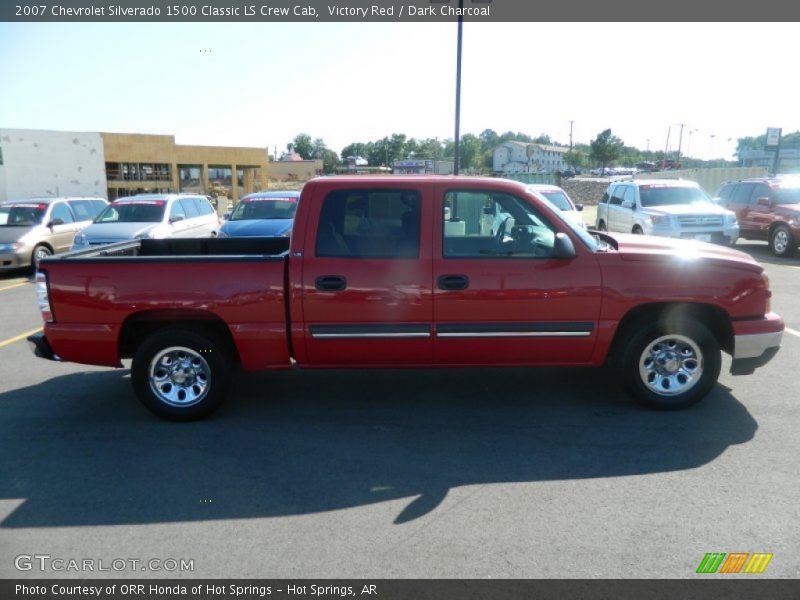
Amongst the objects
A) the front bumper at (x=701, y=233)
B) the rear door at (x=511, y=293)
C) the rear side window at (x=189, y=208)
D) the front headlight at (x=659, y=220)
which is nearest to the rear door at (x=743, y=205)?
the front bumper at (x=701, y=233)

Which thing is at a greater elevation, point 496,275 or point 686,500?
point 496,275

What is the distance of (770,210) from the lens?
1512cm

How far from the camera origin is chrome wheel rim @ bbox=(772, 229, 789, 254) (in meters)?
14.5

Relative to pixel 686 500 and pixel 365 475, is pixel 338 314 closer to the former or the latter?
pixel 365 475

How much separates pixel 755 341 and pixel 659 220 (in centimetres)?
859

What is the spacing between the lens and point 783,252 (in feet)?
47.9

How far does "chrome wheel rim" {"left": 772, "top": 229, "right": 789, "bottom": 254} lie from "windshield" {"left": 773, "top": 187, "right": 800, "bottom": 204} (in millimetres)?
907

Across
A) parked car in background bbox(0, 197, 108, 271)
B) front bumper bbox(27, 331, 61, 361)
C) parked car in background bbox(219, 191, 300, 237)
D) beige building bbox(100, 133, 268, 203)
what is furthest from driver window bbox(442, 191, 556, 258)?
beige building bbox(100, 133, 268, 203)

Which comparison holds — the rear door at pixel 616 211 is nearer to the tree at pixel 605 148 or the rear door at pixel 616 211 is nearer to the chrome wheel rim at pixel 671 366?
the chrome wheel rim at pixel 671 366

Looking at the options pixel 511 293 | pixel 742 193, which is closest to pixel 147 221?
pixel 511 293

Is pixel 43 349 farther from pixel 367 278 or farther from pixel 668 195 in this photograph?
pixel 668 195

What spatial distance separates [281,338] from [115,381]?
7.55ft

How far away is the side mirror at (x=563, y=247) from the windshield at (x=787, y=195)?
13.1 meters
